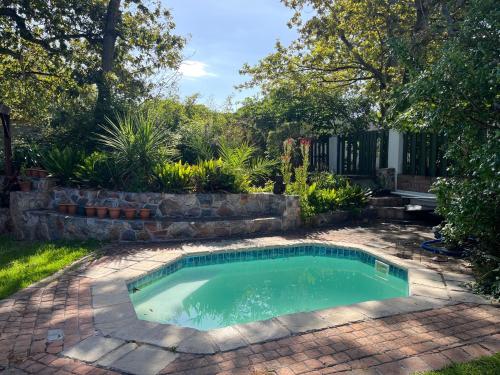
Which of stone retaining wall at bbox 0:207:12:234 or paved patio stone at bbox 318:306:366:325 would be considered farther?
stone retaining wall at bbox 0:207:12:234

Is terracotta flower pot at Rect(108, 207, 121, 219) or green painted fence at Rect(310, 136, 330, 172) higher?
green painted fence at Rect(310, 136, 330, 172)

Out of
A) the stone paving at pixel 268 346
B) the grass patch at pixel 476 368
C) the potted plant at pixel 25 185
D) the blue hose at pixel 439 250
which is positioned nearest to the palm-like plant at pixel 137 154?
the potted plant at pixel 25 185

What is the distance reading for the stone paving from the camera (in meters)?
2.72

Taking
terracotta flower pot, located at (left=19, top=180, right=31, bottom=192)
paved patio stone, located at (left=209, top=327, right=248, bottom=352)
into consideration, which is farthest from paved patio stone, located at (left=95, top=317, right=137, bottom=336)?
terracotta flower pot, located at (left=19, top=180, right=31, bottom=192)

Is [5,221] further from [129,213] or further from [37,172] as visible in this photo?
[129,213]

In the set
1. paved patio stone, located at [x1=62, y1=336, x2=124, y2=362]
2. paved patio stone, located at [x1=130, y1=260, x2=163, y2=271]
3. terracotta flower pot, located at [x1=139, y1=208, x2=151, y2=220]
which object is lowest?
paved patio stone, located at [x1=62, y1=336, x2=124, y2=362]

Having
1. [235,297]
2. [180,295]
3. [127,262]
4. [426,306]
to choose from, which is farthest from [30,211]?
[426,306]

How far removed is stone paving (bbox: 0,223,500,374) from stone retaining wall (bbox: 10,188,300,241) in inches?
108

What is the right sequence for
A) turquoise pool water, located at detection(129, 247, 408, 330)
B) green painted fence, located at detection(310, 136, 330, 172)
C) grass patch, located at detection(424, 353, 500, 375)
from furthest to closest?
green painted fence, located at detection(310, 136, 330, 172) → turquoise pool water, located at detection(129, 247, 408, 330) → grass patch, located at detection(424, 353, 500, 375)

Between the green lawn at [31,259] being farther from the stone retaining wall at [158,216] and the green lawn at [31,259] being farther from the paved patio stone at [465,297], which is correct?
the paved patio stone at [465,297]

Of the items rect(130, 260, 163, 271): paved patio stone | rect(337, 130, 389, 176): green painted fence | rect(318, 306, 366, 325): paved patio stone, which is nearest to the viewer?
rect(318, 306, 366, 325): paved patio stone

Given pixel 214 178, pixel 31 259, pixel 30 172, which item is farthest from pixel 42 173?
pixel 214 178

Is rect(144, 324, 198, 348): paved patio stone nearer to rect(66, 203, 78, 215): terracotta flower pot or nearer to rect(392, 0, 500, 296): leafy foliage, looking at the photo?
rect(392, 0, 500, 296): leafy foliage

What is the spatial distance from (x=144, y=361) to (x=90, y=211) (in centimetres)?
503
